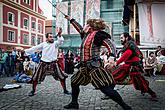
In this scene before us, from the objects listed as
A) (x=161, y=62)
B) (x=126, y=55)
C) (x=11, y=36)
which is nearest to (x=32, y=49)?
(x=126, y=55)

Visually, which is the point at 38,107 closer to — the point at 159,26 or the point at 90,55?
the point at 90,55

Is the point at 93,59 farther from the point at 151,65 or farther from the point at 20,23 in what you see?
the point at 20,23

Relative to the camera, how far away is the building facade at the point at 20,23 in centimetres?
3744

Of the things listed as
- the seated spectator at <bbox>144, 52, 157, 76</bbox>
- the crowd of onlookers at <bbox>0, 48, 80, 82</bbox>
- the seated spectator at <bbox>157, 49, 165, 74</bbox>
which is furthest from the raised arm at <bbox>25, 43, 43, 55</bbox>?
the seated spectator at <bbox>157, 49, 165, 74</bbox>

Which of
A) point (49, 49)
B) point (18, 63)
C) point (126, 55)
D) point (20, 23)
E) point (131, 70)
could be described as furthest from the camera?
point (20, 23)

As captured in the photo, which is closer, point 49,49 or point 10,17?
point 49,49

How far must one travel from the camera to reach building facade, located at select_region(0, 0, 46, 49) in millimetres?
37438

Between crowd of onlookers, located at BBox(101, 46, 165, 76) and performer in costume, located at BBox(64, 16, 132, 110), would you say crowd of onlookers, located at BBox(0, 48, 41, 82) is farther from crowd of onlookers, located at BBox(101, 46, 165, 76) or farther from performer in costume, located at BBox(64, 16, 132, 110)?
performer in costume, located at BBox(64, 16, 132, 110)

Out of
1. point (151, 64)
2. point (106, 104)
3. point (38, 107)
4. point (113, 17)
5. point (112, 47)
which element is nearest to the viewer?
point (112, 47)

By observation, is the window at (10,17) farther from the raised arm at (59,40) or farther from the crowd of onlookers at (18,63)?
the raised arm at (59,40)

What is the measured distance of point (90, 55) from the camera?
17.3 ft

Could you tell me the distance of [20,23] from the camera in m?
42.0

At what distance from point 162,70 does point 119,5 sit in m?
36.1

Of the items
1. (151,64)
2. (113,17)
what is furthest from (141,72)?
(113,17)
